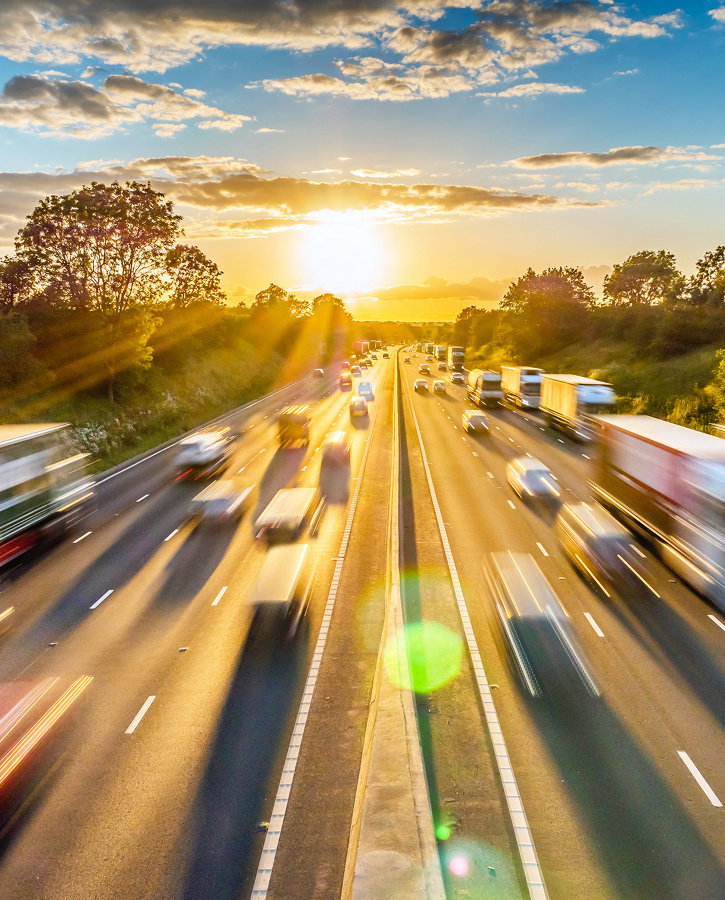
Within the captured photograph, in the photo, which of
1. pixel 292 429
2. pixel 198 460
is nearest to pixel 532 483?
pixel 198 460

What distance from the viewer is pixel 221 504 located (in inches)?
1002

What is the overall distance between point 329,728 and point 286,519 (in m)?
10.3

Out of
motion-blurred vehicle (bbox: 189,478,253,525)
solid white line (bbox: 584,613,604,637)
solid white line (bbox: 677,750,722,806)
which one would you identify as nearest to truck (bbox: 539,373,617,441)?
motion-blurred vehicle (bbox: 189,478,253,525)

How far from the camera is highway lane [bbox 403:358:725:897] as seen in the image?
27.3 feet

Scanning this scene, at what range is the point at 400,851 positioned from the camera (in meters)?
8.18

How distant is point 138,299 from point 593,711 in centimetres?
4334

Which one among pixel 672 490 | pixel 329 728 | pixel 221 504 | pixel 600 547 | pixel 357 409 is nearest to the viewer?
pixel 329 728

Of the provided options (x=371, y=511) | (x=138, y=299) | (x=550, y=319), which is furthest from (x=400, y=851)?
(x=550, y=319)

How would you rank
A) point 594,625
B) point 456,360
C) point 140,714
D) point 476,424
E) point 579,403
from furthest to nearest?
point 456,360 → point 476,424 → point 579,403 → point 594,625 → point 140,714

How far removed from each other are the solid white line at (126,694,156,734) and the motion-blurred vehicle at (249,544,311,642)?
2.95 m

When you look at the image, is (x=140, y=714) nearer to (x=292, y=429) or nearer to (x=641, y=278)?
(x=292, y=429)

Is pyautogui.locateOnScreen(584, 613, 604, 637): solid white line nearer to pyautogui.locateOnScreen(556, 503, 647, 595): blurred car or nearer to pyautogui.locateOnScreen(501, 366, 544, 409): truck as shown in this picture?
pyautogui.locateOnScreen(556, 503, 647, 595): blurred car

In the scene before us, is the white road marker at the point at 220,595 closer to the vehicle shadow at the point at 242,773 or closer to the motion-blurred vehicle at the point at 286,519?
the vehicle shadow at the point at 242,773

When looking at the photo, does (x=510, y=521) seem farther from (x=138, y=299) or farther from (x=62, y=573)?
(x=138, y=299)
